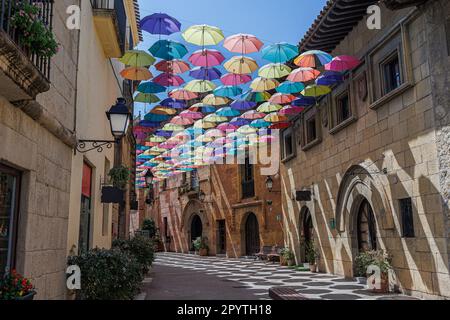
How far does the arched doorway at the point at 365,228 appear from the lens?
38.7ft

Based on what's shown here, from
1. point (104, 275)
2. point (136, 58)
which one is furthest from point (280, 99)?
point (104, 275)

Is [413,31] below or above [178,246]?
above

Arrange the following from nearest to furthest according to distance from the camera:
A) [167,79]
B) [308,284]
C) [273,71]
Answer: [308,284]
[273,71]
[167,79]

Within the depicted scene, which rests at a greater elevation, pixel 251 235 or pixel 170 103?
pixel 170 103

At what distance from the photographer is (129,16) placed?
1545cm

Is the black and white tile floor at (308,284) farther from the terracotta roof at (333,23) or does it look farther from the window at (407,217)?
the terracotta roof at (333,23)

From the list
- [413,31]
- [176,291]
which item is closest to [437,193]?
[413,31]

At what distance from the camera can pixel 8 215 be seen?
4969 mm

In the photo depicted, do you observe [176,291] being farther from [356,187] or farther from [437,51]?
[437,51]

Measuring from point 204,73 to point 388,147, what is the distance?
5497 millimetres

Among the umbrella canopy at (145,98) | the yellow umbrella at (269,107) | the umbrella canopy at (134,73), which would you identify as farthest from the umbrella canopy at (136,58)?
the yellow umbrella at (269,107)

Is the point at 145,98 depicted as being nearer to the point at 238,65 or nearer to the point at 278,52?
the point at 238,65

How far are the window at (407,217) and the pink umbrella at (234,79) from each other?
5702 mm

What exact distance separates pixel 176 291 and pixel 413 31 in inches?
321
